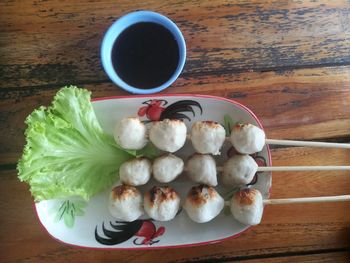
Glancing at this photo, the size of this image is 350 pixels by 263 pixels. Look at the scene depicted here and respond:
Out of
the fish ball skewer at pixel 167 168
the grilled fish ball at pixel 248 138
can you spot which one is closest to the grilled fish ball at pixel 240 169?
the grilled fish ball at pixel 248 138

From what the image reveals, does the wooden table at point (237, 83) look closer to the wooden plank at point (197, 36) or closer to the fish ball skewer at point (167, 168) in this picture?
the wooden plank at point (197, 36)

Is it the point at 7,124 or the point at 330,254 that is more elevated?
the point at 7,124

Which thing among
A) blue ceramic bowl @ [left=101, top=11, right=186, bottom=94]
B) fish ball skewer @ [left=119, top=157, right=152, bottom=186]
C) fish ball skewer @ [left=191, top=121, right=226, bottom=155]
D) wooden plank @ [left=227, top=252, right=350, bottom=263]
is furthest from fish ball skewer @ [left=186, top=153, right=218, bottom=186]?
wooden plank @ [left=227, top=252, right=350, bottom=263]

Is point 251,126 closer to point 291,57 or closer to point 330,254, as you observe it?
point 291,57

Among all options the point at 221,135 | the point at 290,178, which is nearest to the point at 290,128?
the point at 290,178

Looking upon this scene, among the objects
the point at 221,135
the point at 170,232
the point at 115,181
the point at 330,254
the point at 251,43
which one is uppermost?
the point at 251,43

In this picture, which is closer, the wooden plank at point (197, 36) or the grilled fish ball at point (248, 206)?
the grilled fish ball at point (248, 206)

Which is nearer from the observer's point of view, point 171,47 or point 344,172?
point 171,47
